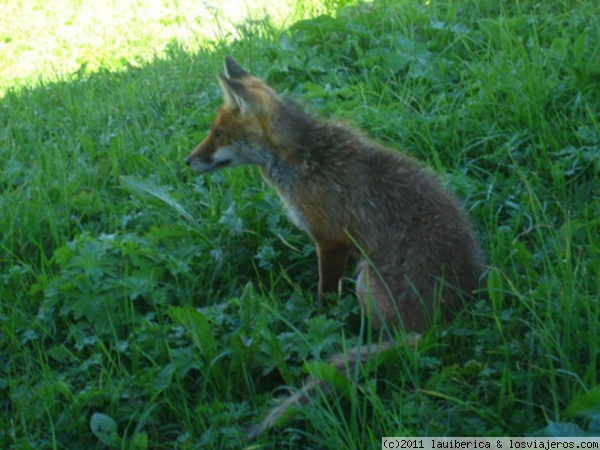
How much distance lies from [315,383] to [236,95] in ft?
6.70

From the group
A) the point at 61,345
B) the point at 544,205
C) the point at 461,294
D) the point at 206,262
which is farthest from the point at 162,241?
the point at 544,205

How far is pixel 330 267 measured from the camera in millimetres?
4523

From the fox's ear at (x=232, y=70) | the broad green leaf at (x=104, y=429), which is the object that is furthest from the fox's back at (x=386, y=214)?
the broad green leaf at (x=104, y=429)

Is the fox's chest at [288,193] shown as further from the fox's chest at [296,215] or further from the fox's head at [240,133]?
the fox's head at [240,133]

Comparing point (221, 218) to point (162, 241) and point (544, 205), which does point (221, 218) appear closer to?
point (162, 241)

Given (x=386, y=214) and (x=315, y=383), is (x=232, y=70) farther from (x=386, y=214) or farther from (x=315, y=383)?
(x=315, y=383)

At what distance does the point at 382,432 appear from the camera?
3123 millimetres

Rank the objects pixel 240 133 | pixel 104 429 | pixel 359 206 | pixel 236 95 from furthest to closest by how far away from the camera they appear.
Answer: pixel 240 133, pixel 236 95, pixel 359 206, pixel 104 429

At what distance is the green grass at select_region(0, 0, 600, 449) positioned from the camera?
3.31 m

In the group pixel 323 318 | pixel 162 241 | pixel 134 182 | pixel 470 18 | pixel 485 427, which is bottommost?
pixel 485 427

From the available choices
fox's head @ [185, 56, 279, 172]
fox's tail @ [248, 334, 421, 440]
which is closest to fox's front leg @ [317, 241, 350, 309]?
fox's head @ [185, 56, 279, 172]

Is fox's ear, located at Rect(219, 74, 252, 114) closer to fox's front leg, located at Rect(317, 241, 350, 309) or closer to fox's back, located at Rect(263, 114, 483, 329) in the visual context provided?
fox's back, located at Rect(263, 114, 483, 329)

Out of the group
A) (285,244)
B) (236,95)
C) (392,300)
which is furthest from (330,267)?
(236,95)

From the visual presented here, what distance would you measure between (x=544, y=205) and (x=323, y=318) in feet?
5.27
